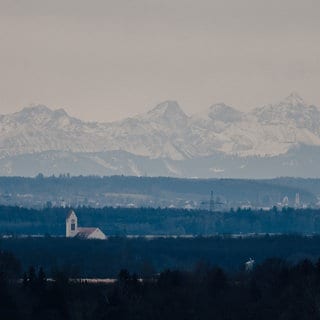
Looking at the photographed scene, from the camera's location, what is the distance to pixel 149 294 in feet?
281

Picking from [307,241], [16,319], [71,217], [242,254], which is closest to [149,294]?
[16,319]

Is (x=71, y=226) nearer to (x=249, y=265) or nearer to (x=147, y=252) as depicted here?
(x=147, y=252)

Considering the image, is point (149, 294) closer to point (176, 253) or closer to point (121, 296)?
point (121, 296)

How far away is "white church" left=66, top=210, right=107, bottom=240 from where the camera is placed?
15838cm

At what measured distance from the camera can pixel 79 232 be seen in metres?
165

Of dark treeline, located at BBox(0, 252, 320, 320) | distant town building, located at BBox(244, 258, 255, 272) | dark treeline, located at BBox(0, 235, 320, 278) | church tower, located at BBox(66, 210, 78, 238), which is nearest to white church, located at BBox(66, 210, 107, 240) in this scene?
church tower, located at BBox(66, 210, 78, 238)

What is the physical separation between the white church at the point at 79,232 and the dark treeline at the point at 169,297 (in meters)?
64.1

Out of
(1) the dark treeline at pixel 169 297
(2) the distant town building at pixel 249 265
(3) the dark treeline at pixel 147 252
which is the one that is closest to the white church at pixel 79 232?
(3) the dark treeline at pixel 147 252

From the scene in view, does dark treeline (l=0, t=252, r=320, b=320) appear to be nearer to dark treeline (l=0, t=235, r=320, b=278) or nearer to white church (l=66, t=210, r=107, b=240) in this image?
dark treeline (l=0, t=235, r=320, b=278)

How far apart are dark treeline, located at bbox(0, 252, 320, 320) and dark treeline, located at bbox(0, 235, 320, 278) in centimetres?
1196

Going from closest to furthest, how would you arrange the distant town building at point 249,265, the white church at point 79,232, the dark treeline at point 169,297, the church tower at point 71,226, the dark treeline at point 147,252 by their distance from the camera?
1. the dark treeline at point 169,297
2. the distant town building at point 249,265
3. the dark treeline at point 147,252
4. the white church at point 79,232
5. the church tower at point 71,226

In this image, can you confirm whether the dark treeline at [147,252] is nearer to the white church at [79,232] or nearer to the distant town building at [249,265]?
the distant town building at [249,265]

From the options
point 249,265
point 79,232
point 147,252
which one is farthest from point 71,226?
point 249,265

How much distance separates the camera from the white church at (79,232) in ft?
520
